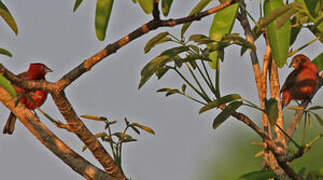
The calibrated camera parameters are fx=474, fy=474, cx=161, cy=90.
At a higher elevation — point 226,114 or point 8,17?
point 8,17

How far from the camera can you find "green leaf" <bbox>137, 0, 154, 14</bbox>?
136 cm

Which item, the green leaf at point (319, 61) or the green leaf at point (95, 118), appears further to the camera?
the green leaf at point (319, 61)

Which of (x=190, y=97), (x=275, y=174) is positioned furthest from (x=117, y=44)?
(x=275, y=174)

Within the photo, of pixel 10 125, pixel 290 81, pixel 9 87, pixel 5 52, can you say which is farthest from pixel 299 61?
pixel 9 87

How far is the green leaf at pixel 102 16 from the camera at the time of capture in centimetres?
156

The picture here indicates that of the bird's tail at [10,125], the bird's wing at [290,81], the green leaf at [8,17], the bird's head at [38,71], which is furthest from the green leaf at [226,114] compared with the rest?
the bird's head at [38,71]

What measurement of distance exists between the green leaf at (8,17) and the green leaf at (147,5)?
0.50 meters

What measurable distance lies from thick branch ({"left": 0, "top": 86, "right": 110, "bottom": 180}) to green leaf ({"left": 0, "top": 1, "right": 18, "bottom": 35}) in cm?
21

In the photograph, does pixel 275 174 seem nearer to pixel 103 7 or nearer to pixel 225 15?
pixel 225 15

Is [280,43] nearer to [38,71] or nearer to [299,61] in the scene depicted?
[299,61]

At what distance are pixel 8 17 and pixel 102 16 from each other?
1.06ft

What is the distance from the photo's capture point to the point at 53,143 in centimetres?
162

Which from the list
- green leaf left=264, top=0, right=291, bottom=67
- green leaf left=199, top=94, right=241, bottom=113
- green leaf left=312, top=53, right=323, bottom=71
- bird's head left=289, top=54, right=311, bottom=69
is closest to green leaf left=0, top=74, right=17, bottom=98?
green leaf left=199, top=94, right=241, bottom=113

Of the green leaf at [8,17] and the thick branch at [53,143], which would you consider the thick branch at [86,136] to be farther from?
the green leaf at [8,17]
